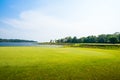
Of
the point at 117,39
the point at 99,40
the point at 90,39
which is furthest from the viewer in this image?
the point at 90,39

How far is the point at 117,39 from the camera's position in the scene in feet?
313

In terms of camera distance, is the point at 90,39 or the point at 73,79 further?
the point at 90,39

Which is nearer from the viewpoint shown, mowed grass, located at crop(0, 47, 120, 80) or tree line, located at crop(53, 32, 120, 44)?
mowed grass, located at crop(0, 47, 120, 80)

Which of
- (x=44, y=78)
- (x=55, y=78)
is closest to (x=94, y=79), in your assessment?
(x=55, y=78)

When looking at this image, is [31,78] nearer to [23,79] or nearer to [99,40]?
[23,79]

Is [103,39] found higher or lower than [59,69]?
higher

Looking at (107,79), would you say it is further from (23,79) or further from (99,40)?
(99,40)

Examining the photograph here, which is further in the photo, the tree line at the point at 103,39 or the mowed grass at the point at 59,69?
the tree line at the point at 103,39

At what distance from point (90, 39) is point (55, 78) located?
418 feet

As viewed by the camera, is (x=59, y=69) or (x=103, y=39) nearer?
(x=59, y=69)

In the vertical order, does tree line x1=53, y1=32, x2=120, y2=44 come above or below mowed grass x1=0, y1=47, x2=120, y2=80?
above

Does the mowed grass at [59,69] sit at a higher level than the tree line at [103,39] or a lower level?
lower

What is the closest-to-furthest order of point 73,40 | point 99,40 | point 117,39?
point 117,39 → point 99,40 → point 73,40

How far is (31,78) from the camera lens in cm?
711
